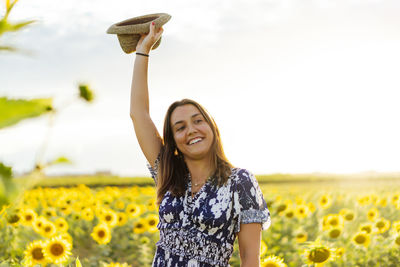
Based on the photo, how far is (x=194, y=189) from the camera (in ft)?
9.12

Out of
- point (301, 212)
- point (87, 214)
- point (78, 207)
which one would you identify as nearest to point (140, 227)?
point (87, 214)

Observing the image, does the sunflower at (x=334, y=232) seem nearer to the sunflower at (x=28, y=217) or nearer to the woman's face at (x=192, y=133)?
the woman's face at (x=192, y=133)

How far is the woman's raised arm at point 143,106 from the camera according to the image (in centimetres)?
289

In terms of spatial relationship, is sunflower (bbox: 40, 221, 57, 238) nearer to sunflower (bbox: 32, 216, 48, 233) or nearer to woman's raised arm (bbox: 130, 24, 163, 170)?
sunflower (bbox: 32, 216, 48, 233)

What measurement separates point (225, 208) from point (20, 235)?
3931mm

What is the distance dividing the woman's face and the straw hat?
1.83 ft

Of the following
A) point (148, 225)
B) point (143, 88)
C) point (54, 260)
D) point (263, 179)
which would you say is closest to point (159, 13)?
point (143, 88)

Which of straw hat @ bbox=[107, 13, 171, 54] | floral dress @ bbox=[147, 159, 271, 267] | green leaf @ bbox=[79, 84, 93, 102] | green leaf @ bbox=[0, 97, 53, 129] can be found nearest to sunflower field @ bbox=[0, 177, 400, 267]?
floral dress @ bbox=[147, 159, 271, 267]

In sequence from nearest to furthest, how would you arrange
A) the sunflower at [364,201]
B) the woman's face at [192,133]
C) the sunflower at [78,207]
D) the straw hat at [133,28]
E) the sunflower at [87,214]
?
1. the woman's face at [192,133]
2. the straw hat at [133,28]
3. the sunflower at [87,214]
4. the sunflower at [78,207]
5. the sunflower at [364,201]

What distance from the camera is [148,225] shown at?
5.64m

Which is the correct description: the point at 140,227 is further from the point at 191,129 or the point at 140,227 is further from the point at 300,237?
the point at 191,129

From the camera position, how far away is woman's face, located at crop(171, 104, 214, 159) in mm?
2688

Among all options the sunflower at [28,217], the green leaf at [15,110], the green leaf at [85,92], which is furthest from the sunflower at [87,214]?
the green leaf at [15,110]

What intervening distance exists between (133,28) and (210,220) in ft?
4.29
